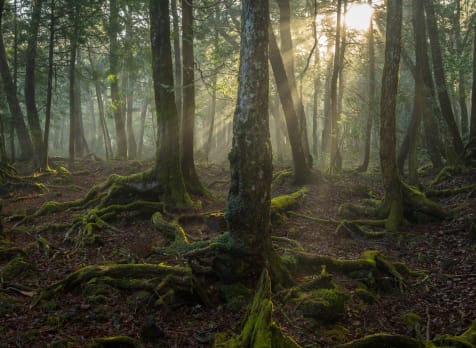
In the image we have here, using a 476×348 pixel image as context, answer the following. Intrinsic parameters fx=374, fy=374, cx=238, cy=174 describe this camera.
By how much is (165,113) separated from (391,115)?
7.14 metres

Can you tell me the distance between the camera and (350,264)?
830 cm

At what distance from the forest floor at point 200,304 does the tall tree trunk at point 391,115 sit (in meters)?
0.87

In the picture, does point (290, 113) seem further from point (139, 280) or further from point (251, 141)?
point (139, 280)

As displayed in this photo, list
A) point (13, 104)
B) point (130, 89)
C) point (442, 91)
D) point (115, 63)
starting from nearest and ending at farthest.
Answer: point (442, 91) < point (115, 63) < point (13, 104) < point (130, 89)

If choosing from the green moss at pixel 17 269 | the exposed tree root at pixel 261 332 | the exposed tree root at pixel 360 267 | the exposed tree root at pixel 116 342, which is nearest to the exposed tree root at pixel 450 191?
the exposed tree root at pixel 360 267

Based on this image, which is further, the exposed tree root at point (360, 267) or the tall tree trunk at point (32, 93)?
the tall tree trunk at point (32, 93)

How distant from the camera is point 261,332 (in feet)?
15.3

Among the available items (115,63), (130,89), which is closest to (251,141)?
(115,63)

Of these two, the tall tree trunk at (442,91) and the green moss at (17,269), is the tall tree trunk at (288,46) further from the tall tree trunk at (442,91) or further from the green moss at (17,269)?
the green moss at (17,269)

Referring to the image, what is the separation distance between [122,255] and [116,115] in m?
19.5

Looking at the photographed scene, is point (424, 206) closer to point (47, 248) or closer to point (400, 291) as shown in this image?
point (400, 291)

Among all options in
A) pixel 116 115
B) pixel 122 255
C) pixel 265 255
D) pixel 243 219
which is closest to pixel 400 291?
pixel 265 255

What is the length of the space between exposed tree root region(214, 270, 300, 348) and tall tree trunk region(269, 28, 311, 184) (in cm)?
1159

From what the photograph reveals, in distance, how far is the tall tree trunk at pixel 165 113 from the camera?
482 inches
